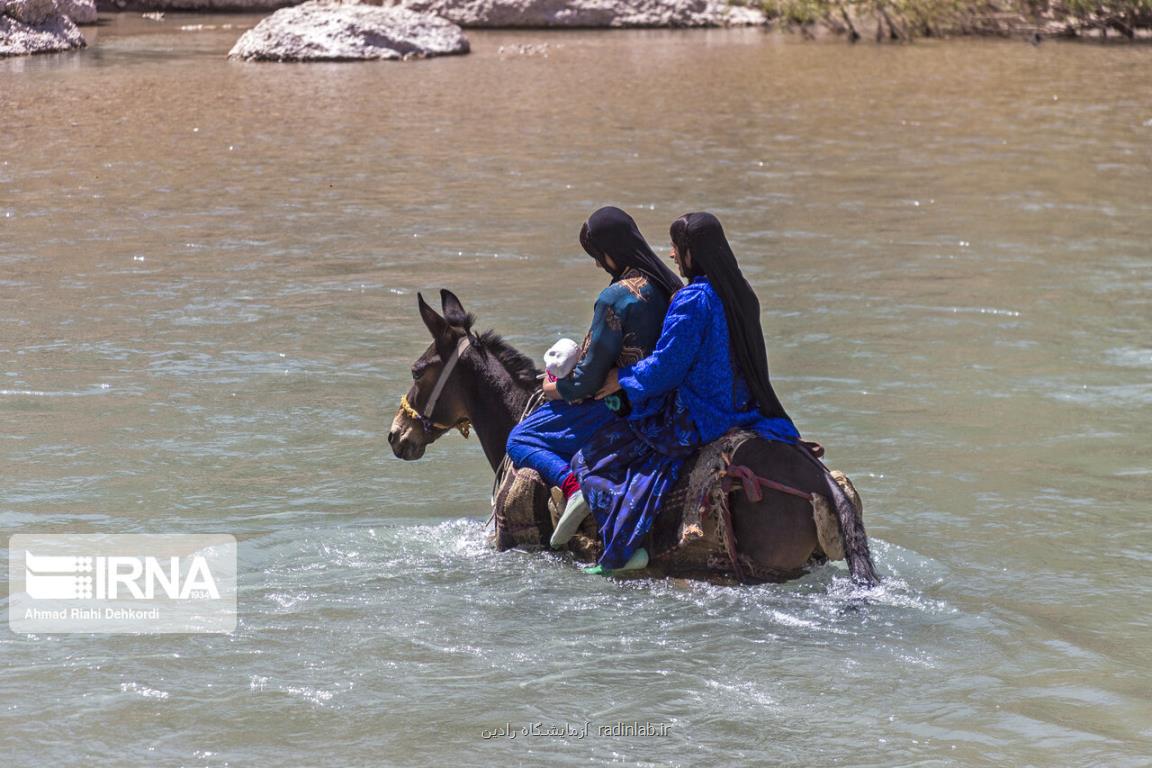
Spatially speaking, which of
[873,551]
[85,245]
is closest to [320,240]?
[85,245]

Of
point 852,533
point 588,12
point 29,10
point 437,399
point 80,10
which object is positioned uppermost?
point 588,12

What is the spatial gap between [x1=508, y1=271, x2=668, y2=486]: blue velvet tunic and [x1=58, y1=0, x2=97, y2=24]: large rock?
3869 centimetres

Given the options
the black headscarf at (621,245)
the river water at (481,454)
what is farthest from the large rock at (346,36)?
the black headscarf at (621,245)

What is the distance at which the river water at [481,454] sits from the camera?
18.4 feet

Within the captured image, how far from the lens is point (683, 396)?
6.30 meters

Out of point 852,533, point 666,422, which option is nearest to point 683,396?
point 666,422

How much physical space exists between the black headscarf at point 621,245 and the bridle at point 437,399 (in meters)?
0.79

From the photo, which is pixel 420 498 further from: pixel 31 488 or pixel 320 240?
pixel 320 240

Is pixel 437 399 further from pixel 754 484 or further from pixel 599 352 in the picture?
pixel 754 484

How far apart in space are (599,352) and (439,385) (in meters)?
0.95

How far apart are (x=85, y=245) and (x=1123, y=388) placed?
373 inches

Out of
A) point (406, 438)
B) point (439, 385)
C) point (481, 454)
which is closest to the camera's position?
point (439, 385)

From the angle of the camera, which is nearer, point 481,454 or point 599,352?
point 599,352

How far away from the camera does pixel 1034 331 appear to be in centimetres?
1156
